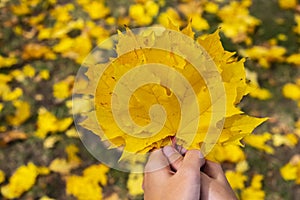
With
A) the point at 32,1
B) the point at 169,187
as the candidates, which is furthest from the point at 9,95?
the point at 169,187

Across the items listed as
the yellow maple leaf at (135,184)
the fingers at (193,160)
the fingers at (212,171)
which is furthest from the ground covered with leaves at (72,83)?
the fingers at (193,160)

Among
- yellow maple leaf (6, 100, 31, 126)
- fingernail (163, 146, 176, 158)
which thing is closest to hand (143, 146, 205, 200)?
fingernail (163, 146, 176, 158)

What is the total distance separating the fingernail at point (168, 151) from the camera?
47.3 inches

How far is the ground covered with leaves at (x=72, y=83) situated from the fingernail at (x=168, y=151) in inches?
19.7

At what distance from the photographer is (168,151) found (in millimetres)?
1216

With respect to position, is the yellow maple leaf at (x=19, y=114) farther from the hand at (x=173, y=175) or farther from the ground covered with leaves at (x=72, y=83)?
the hand at (x=173, y=175)

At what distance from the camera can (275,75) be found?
2242mm

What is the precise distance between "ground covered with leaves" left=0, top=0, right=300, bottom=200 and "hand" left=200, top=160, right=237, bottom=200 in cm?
41

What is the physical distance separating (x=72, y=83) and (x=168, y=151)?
1095mm

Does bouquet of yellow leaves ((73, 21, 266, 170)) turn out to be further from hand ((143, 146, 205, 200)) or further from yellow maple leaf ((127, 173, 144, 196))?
yellow maple leaf ((127, 173, 144, 196))

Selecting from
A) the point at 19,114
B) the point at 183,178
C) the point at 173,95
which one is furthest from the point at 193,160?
the point at 19,114

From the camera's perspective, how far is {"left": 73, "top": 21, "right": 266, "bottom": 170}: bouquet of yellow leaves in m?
1.06

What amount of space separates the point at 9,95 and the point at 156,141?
1217mm

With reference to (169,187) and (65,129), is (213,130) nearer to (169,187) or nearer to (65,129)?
(169,187)
